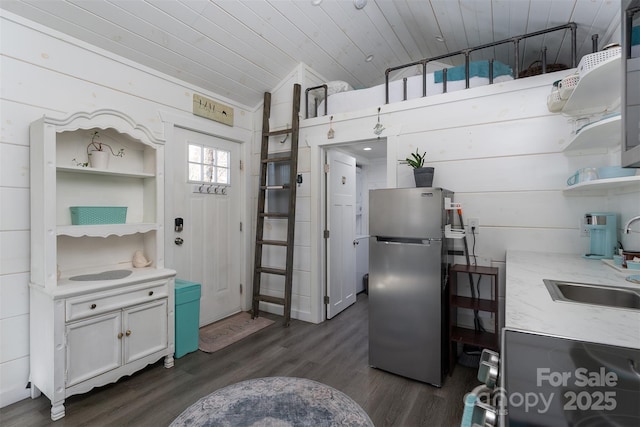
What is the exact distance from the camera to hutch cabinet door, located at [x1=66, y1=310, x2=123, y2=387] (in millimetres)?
1890

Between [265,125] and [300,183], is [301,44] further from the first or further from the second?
[300,183]

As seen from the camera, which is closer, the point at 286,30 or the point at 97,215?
the point at 97,215

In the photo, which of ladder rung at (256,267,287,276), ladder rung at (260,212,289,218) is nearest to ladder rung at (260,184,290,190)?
ladder rung at (260,212,289,218)

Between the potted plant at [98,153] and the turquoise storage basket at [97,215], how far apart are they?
0.31 m

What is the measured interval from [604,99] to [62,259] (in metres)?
3.75

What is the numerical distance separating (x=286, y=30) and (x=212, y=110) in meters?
1.10

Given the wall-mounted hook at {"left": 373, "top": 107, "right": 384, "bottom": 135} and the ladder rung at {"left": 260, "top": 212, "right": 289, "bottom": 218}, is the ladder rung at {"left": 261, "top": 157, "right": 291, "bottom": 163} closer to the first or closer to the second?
the ladder rung at {"left": 260, "top": 212, "right": 289, "bottom": 218}

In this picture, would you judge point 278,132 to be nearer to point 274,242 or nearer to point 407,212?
point 274,242

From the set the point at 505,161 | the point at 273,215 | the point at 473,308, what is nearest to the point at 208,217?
the point at 273,215

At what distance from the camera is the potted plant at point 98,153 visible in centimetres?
223

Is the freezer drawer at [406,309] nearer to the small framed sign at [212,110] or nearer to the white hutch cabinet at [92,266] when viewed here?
the white hutch cabinet at [92,266]

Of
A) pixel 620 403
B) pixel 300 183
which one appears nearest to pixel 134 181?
pixel 300 183

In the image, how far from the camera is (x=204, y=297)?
3.22 m

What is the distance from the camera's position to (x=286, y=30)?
2.88 m
